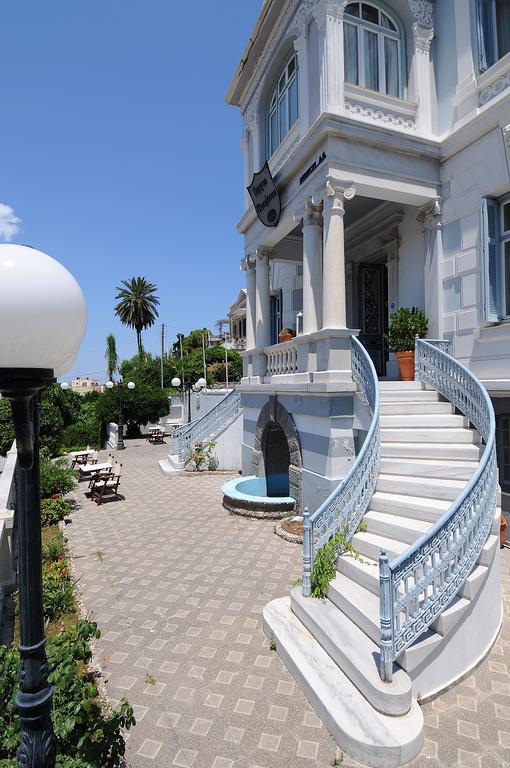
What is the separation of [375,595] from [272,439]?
22.2ft

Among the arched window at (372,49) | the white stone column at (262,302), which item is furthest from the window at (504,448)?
the arched window at (372,49)

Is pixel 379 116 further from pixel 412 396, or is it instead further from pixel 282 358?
pixel 412 396

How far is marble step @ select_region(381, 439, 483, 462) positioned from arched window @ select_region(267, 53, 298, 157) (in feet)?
25.7

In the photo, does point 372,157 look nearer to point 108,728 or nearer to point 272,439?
point 272,439

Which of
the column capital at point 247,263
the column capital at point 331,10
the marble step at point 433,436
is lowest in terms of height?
the marble step at point 433,436

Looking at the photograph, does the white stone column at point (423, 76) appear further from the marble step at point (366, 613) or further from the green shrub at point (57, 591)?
the green shrub at point (57, 591)

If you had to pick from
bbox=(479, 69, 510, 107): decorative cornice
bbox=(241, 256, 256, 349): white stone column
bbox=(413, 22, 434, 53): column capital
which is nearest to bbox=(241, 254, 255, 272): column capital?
bbox=(241, 256, 256, 349): white stone column

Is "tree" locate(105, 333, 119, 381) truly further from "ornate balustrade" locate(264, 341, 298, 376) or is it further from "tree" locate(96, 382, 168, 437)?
"ornate balustrade" locate(264, 341, 298, 376)

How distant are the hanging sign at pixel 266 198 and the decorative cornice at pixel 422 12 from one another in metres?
4.14

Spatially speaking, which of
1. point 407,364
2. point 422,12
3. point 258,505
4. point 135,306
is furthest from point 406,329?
point 135,306

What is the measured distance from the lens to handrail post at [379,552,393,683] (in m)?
3.41

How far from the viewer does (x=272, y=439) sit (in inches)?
436

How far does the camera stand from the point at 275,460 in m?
11.1

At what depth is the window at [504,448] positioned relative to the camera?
7.84 meters
